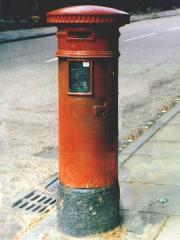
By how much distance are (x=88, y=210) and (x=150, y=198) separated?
0.89m

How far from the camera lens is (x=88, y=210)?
418cm

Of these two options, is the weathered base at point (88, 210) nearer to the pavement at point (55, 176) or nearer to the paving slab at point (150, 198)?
the pavement at point (55, 176)

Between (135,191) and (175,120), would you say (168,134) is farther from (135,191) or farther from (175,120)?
(135,191)

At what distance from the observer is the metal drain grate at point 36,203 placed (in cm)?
493

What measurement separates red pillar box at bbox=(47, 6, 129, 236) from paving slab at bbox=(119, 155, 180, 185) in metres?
1.09

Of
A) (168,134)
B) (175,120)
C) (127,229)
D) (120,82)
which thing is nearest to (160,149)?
(168,134)

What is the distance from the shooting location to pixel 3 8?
2730 cm

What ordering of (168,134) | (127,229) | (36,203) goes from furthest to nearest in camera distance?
(168,134)
(36,203)
(127,229)

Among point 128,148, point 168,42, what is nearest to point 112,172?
point 128,148

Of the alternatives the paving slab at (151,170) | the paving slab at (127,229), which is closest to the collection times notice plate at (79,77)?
the paving slab at (127,229)

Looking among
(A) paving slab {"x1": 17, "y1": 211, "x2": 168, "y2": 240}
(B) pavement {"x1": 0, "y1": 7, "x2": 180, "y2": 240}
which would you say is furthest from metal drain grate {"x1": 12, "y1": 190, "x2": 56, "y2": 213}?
(A) paving slab {"x1": 17, "y1": 211, "x2": 168, "y2": 240}

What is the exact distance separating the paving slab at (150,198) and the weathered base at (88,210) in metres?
0.46

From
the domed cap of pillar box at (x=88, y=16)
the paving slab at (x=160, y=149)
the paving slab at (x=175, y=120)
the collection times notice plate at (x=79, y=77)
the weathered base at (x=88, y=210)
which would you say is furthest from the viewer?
the paving slab at (x=175, y=120)

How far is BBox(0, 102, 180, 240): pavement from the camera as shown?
429 centimetres
